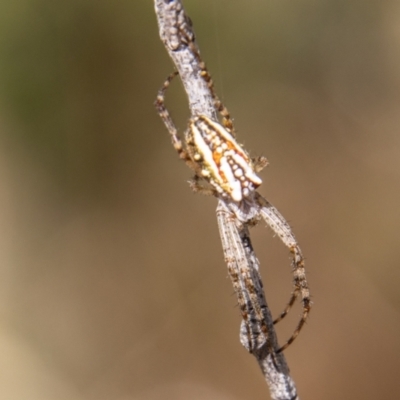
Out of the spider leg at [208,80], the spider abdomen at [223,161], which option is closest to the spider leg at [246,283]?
the spider abdomen at [223,161]

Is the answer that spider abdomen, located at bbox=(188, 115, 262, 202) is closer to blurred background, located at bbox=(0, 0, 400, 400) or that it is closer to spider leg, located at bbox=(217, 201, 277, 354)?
spider leg, located at bbox=(217, 201, 277, 354)

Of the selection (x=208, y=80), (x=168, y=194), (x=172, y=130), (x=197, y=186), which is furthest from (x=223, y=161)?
(x=168, y=194)

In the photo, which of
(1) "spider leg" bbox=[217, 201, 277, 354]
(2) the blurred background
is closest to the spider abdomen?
(1) "spider leg" bbox=[217, 201, 277, 354]

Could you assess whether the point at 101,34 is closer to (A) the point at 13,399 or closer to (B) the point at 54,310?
(B) the point at 54,310

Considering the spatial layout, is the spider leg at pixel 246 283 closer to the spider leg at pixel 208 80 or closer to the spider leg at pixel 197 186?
the spider leg at pixel 197 186

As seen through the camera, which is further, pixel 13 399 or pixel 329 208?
pixel 329 208

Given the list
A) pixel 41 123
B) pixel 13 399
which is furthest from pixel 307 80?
pixel 13 399

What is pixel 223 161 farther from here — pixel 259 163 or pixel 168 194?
pixel 168 194
